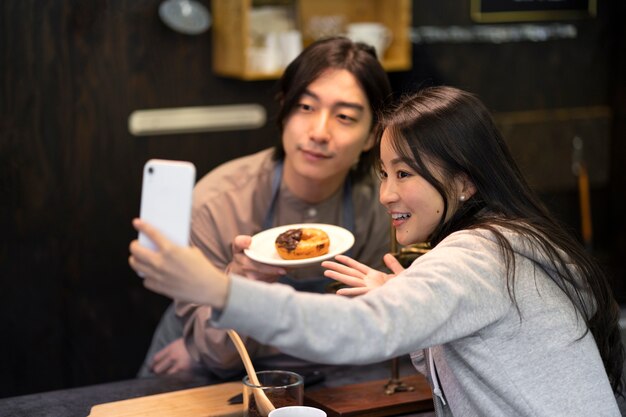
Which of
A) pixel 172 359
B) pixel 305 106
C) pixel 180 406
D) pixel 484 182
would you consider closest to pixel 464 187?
pixel 484 182

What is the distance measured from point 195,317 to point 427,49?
215 centimetres

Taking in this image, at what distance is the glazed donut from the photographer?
2072 millimetres

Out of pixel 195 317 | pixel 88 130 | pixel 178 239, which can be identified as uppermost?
pixel 178 239

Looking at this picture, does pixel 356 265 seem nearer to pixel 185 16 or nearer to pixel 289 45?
pixel 289 45

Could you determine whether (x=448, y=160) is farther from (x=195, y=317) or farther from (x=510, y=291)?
(x=195, y=317)

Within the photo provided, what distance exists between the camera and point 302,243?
2096mm

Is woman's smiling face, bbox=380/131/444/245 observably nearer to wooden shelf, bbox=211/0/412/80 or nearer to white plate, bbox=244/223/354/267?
white plate, bbox=244/223/354/267

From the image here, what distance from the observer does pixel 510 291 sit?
4.97 feet

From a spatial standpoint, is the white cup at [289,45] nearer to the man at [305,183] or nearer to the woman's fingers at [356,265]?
the man at [305,183]

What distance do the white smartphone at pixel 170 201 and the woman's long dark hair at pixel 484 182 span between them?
1.68ft

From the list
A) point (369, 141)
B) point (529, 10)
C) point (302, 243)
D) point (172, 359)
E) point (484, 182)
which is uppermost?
point (529, 10)

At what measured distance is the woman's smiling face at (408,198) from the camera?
1.65 meters

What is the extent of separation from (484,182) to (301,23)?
7.15ft

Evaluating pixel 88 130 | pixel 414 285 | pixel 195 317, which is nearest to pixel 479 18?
pixel 88 130
